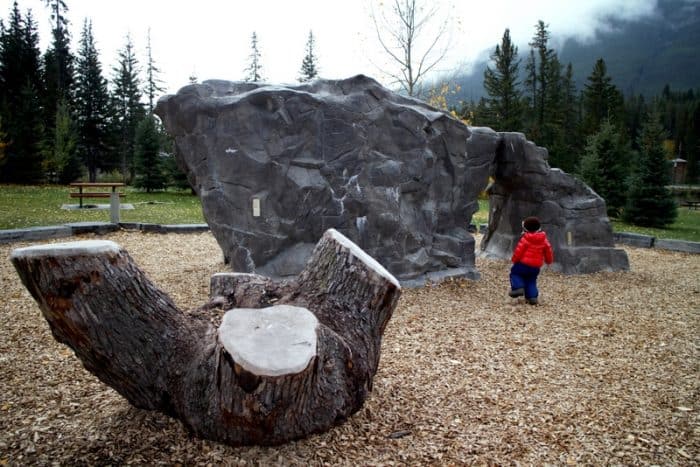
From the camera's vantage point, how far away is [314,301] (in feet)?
11.0

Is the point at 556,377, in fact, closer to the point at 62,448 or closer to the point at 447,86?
the point at 62,448

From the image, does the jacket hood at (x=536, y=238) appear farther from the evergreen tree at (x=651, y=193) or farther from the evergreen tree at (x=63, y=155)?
the evergreen tree at (x=63, y=155)

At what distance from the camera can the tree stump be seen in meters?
2.49

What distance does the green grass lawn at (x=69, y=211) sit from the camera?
43.4 feet

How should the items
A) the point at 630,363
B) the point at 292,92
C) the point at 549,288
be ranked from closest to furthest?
the point at 630,363 → the point at 292,92 → the point at 549,288


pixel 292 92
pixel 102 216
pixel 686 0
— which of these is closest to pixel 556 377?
pixel 292 92

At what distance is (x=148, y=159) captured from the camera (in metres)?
23.6

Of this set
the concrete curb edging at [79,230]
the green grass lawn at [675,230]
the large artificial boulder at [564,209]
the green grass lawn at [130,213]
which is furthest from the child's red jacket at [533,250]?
the green grass lawn at [675,230]

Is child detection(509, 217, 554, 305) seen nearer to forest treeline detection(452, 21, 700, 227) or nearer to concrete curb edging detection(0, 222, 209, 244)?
concrete curb edging detection(0, 222, 209, 244)

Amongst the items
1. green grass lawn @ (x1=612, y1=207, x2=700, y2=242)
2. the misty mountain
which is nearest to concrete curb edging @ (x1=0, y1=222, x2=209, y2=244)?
green grass lawn @ (x1=612, y1=207, x2=700, y2=242)

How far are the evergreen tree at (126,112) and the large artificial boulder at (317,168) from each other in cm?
2868

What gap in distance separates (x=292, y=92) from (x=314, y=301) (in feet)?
14.4

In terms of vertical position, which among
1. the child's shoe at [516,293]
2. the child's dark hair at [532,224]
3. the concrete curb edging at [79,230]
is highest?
the child's dark hair at [532,224]

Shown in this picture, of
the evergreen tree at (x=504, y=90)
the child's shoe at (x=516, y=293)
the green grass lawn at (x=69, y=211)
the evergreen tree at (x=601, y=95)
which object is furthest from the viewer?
the evergreen tree at (x=601, y=95)
